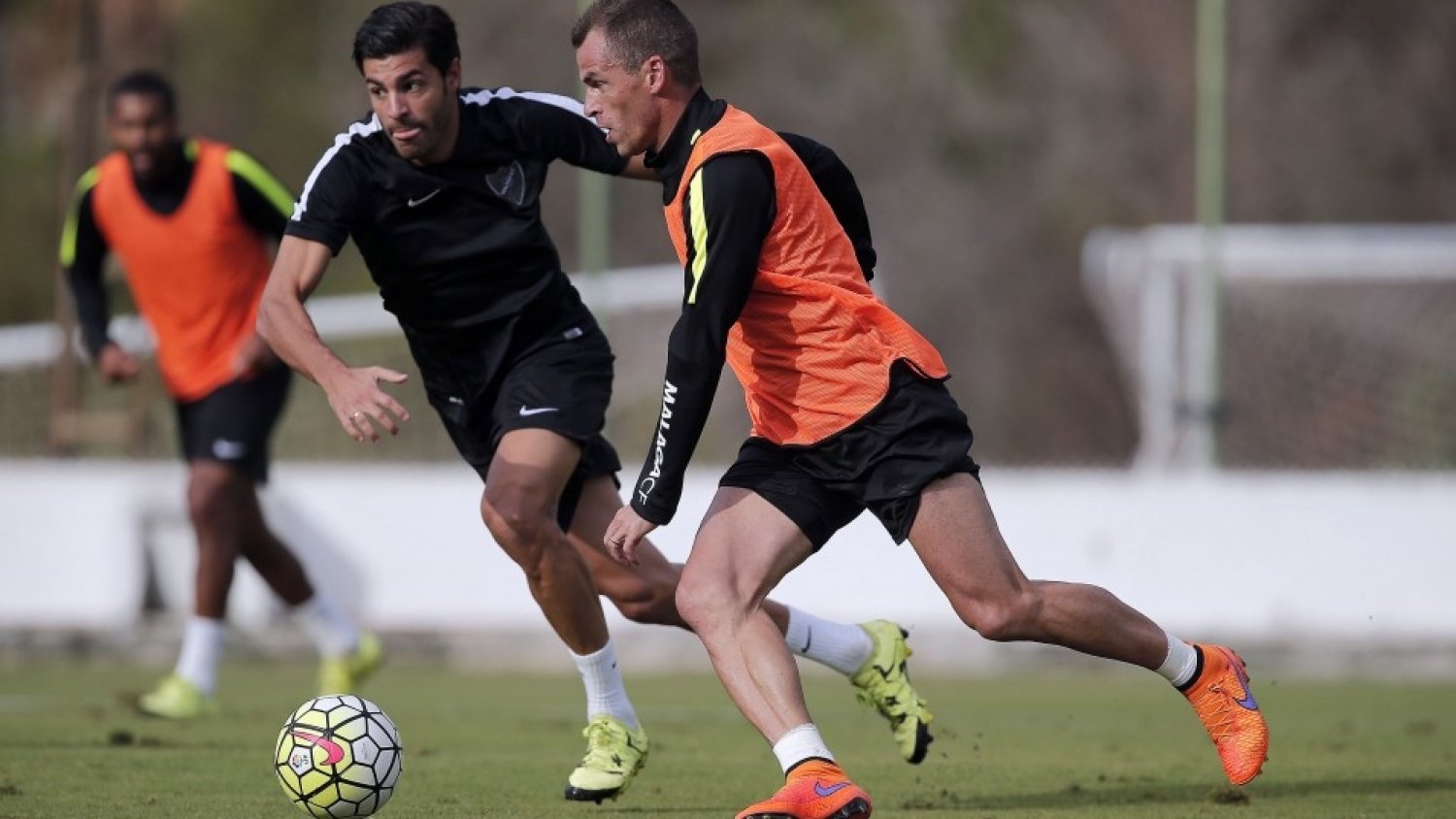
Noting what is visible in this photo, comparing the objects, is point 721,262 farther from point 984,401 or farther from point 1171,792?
point 984,401

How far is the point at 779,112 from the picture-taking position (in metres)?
22.9

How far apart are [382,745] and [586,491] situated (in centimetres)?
159

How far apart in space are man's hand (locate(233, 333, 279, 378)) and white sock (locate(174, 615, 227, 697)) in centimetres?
111

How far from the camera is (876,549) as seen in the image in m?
13.2

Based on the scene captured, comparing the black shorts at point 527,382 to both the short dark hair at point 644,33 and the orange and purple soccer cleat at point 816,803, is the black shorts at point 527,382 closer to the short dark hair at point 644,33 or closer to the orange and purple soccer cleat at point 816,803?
the short dark hair at point 644,33

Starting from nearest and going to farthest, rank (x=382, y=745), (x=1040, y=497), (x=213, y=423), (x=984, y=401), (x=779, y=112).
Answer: (x=382, y=745) → (x=213, y=423) → (x=1040, y=497) → (x=984, y=401) → (x=779, y=112)

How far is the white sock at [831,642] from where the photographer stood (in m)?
7.03

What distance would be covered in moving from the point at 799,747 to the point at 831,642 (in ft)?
4.34

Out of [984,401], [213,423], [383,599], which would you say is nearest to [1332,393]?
[984,401]

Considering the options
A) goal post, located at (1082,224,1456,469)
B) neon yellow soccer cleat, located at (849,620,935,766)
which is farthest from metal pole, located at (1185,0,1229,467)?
neon yellow soccer cleat, located at (849,620,935,766)

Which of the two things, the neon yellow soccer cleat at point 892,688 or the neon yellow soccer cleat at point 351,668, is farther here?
the neon yellow soccer cleat at point 351,668

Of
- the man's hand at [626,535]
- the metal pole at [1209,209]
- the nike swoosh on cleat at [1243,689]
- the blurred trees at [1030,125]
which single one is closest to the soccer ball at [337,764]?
the man's hand at [626,535]

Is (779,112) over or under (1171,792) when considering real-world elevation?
over

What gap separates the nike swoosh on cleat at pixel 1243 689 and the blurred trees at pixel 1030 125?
10.6 metres
